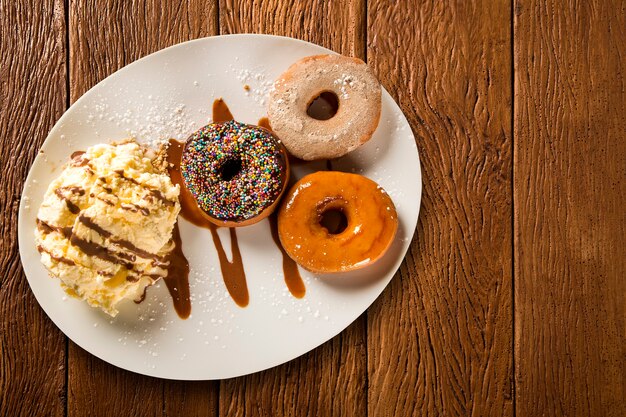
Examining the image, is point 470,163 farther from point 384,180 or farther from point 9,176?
point 9,176

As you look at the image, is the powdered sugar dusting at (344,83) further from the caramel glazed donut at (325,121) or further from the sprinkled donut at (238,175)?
the sprinkled donut at (238,175)

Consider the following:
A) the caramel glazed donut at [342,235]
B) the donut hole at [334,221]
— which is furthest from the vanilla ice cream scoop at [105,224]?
the donut hole at [334,221]


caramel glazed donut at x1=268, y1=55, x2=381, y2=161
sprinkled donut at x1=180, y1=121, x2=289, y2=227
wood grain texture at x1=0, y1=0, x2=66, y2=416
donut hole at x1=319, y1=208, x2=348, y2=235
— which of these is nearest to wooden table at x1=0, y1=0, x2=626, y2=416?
wood grain texture at x1=0, y1=0, x2=66, y2=416

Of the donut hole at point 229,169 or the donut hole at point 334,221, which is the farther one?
the donut hole at point 334,221

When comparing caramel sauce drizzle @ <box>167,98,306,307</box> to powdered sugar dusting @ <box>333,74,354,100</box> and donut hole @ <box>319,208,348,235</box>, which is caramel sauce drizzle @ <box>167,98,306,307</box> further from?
powdered sugar dusting @ <box>333,74,354,100</box>

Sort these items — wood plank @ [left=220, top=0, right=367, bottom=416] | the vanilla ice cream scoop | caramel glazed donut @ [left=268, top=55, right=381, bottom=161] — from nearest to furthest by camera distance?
the vanilla ice cream scoop, caramel glazed donut @ [left=268, top=55, right=381, bottom=161], wood plank @ [left=220, top=0, right=367, bottom=416]
